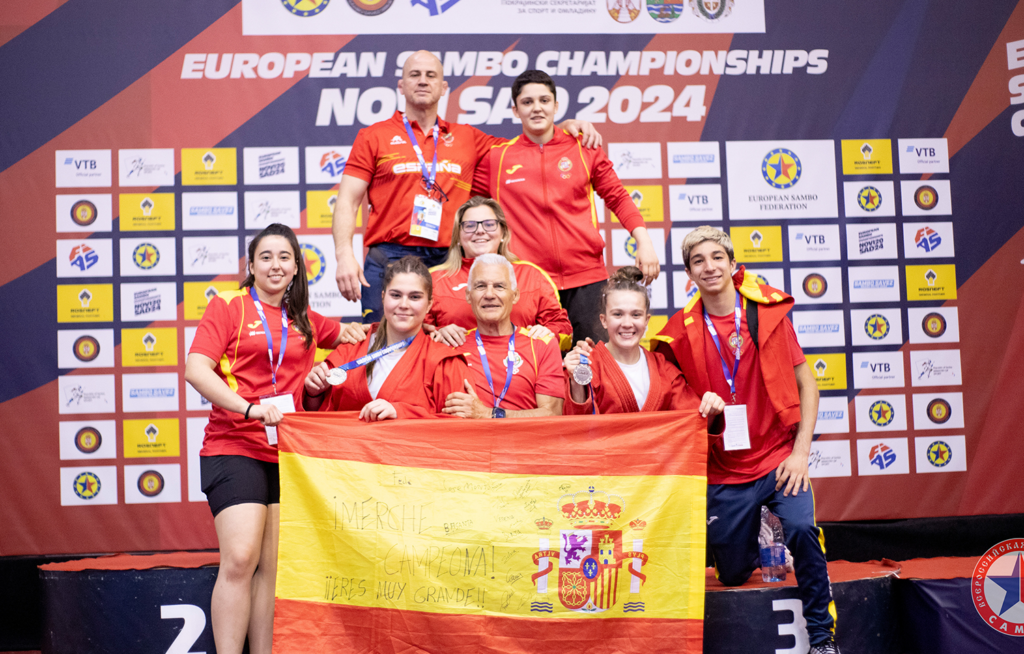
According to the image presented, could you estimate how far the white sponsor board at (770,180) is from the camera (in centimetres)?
562

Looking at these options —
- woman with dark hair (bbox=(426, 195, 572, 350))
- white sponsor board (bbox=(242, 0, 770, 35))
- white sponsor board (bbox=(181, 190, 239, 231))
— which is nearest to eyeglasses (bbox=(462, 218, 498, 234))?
woman with dark hair (bbox=(426, 195, 572, 350))

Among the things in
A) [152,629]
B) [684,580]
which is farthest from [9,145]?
[684,580]

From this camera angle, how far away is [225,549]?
309cm

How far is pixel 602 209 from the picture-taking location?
5.70m

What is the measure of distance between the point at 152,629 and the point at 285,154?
327 cm

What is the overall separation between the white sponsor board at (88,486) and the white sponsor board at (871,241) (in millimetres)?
5565

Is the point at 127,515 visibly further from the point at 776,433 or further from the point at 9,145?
the point at 776,433

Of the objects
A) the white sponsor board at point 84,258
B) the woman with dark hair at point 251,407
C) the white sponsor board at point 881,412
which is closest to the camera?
the woman with dark hair at point 251,407

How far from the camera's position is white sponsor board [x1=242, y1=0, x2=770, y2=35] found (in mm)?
5461

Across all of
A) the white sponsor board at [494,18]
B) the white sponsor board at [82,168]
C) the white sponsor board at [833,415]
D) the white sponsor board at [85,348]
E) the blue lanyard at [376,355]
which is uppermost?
the white sponsor board at [494,18]

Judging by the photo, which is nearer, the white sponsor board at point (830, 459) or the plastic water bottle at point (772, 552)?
the plastic water bottle at point (772, 552)

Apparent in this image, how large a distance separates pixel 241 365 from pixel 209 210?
2.62m

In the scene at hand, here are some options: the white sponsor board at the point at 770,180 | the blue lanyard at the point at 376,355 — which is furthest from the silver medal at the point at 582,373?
the white sponsor board at the point at 770,180

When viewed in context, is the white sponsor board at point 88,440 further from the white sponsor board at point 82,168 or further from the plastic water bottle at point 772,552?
the plastic water bottle at point 772,552
